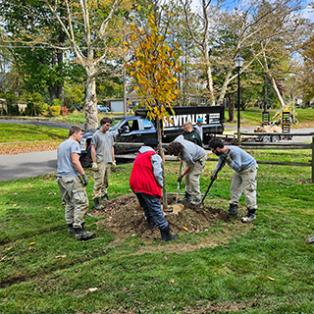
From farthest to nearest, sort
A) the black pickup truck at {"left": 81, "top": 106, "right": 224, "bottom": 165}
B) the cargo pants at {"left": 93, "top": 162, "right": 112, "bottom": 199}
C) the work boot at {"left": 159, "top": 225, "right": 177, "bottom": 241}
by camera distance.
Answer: the black pickup truck at {"left": 81, "top": 106, "right": 224, "bottom": 165}, the cargo pants at {"left": 93, "top": 162, "right": 112, "bottom": 199}, the work boot at {"left": 159, "top": 225, "right": 177, "bottom": 241}

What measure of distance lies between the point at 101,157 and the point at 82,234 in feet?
6.94

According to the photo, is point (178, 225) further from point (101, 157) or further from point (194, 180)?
point (101, 157)

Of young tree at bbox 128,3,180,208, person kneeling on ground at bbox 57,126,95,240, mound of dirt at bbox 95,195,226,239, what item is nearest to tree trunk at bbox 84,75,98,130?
mound of dirt at bbox 95,195,226,239

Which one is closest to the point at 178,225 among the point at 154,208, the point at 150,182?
the point at 154,208

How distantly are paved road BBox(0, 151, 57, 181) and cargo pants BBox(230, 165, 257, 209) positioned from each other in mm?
7620

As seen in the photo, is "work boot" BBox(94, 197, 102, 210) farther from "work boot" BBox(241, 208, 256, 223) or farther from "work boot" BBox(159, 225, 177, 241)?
"work boot" BBox(241, 208, 256, 223)

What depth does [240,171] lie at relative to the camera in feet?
19.6

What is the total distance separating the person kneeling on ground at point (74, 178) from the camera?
5.51 meters

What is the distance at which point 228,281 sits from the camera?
159 inches

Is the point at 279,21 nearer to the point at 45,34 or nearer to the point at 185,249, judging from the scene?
the point at 45,34

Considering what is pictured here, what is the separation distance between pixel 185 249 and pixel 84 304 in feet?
5.66

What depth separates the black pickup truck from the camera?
12812 millimetres

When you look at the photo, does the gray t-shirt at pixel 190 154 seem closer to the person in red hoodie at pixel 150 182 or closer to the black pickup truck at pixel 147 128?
the person in red hoodie at pixel 150 182

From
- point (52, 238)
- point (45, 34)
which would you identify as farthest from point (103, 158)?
point (45, 34)
